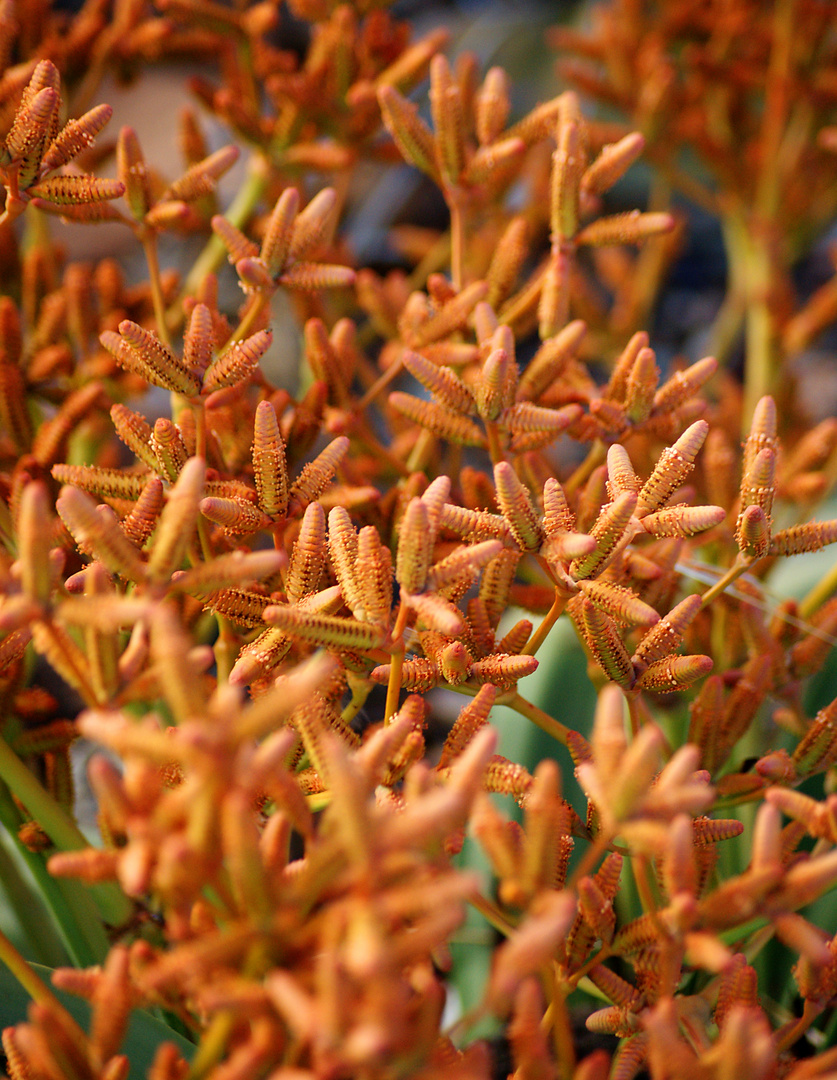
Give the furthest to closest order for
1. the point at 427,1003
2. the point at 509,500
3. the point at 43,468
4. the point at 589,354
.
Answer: the point at 589,354, the point at 43,468, the point at 509,500, the point at 427,1003

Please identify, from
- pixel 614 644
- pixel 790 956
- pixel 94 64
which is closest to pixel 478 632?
pixel 614 644

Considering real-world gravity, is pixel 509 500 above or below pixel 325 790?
above

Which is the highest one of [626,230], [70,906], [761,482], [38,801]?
[626,230]

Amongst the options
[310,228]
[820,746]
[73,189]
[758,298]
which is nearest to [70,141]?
[73,189]

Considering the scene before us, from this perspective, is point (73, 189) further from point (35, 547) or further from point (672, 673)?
point (672, 673)

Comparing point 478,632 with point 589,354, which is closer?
point 478,632

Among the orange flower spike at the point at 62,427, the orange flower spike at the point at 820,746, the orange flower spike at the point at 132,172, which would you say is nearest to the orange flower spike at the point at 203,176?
the orange flower spike at the point at 132,172

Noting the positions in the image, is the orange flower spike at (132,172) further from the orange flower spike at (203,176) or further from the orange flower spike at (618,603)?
the orange flower spike at (618,603)

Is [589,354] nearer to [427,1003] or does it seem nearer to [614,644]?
[614,644]
